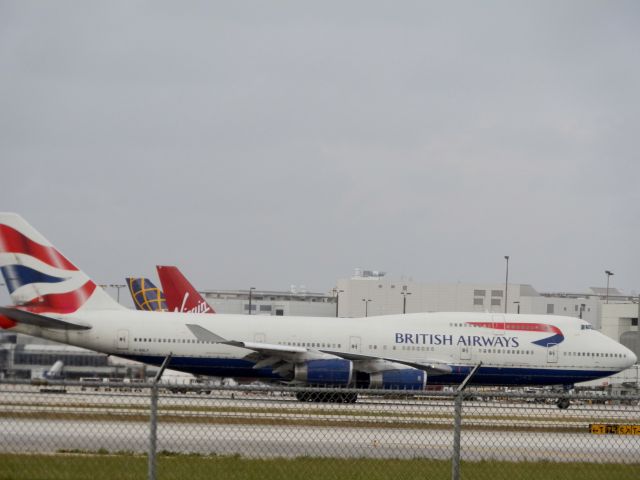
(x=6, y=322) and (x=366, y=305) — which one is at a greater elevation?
(x=6, y=322)

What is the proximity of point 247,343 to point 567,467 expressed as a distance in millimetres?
23696

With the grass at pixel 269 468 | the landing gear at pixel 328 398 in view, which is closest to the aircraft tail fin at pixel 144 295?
the landing gear at pixel 328 398

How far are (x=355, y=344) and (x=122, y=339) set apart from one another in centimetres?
899

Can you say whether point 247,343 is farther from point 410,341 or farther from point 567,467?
point 567,467

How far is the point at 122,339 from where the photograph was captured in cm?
3844

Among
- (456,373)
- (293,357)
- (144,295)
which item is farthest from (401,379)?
(144,295)

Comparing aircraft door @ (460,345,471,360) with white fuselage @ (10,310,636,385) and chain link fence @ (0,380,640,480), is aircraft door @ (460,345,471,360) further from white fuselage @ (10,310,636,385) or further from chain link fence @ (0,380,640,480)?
chain link fence @ (0,380,640,480)

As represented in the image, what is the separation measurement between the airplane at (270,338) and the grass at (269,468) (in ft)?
72.2

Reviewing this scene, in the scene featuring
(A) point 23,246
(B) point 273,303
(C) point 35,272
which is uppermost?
(A) point 23,246

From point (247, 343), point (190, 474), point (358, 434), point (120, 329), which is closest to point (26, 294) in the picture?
point (120, 329)

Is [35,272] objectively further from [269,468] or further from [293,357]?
[269,468]

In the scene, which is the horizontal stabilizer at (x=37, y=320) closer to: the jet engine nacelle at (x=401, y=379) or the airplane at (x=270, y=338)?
the airplane at (x=270, y=338)

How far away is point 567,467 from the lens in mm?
14875

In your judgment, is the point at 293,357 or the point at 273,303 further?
the point at 273,303
